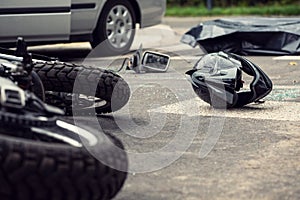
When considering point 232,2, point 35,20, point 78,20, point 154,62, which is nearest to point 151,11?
point 78,20

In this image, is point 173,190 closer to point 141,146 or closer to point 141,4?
point 141,146

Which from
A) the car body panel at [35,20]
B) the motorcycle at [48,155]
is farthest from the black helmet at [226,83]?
the car body panel at [35,20]

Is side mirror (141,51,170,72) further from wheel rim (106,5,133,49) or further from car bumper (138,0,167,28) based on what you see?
car bumper (138,0,167,28)

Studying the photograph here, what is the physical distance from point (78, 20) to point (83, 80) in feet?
15.4

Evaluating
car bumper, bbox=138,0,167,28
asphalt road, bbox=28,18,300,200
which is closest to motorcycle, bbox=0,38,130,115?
asphalt road, bbox=28,18,300,200

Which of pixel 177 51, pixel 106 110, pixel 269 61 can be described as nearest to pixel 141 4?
pixel 177 51

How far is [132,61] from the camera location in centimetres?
870

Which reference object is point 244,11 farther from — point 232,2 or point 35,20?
point 35,20

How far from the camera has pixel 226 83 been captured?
6.21 meters

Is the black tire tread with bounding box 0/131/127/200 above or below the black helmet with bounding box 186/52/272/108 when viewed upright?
above

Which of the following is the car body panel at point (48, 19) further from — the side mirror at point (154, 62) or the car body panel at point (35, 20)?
the side mirror at point (154, 62)

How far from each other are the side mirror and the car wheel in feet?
6.08

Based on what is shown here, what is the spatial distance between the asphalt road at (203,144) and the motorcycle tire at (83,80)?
207 mm

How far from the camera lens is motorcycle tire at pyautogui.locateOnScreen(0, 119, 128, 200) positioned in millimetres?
3203
